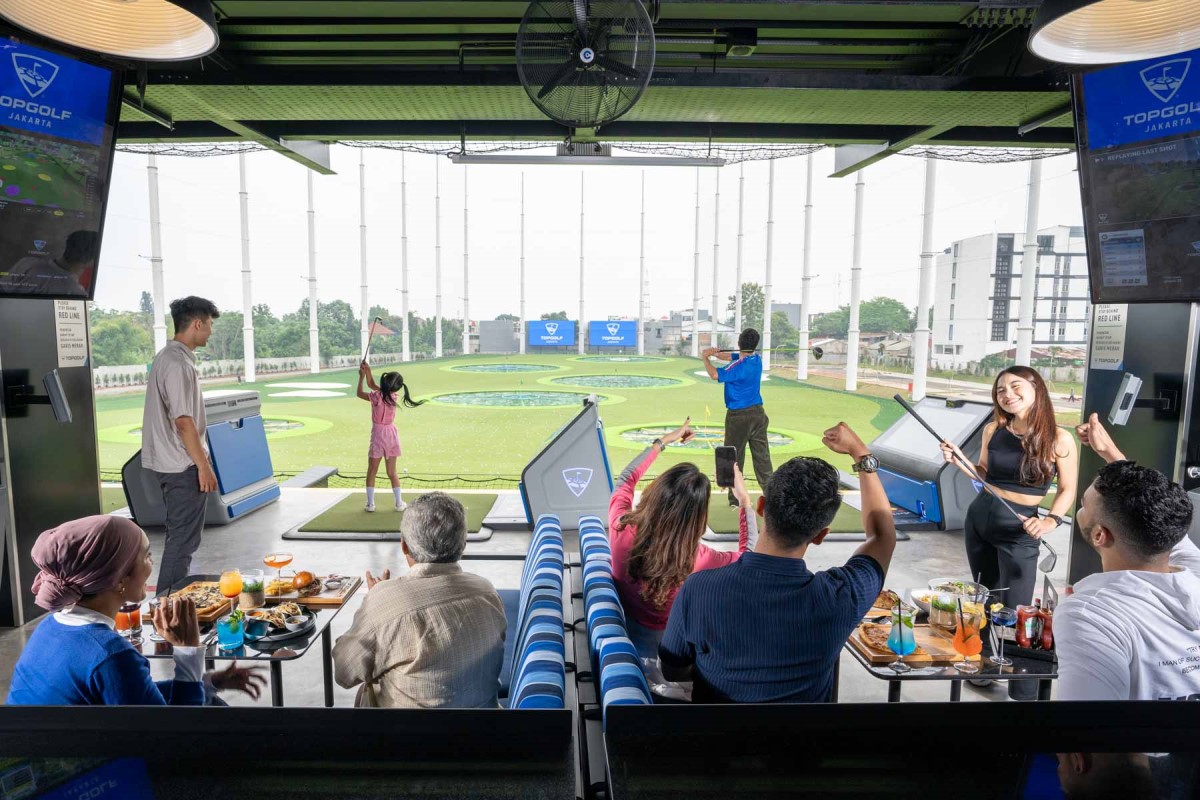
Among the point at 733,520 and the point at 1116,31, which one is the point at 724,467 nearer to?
the point at 1116,31

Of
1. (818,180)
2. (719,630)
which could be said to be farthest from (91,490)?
(818,180)

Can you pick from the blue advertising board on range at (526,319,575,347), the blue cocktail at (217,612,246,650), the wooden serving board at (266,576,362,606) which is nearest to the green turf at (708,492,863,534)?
the wooden serving board at (266,576,362,606)

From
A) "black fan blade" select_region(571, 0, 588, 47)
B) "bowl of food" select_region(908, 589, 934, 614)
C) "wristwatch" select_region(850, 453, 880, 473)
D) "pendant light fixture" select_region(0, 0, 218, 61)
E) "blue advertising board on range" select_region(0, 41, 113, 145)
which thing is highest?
"black fan blade" select_region(571, 0, 588, 47)

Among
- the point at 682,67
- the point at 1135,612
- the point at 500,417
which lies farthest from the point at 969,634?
the point at 500,417

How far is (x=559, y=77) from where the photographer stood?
10.4ft

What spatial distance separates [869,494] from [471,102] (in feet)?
15.5

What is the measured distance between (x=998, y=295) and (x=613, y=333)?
27827 millimetres

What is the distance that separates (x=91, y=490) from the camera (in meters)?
5.14

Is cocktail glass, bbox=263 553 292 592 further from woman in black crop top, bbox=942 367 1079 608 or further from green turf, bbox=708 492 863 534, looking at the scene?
green turf, bbox=708 492 863 534

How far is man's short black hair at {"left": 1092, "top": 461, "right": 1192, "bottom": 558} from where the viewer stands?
173cm

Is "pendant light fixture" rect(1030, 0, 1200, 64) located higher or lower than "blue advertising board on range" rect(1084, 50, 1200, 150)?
lower

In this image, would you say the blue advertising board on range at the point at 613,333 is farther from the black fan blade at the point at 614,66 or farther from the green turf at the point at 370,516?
the black fan blade at the point at 614,66

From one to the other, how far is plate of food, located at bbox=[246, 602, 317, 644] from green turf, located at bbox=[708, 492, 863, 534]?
159 inches

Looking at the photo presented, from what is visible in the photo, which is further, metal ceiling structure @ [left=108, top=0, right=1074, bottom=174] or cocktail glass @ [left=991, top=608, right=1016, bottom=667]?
metal ceiling structure @ [left=108, top=0, right=1074, bottom=174]
